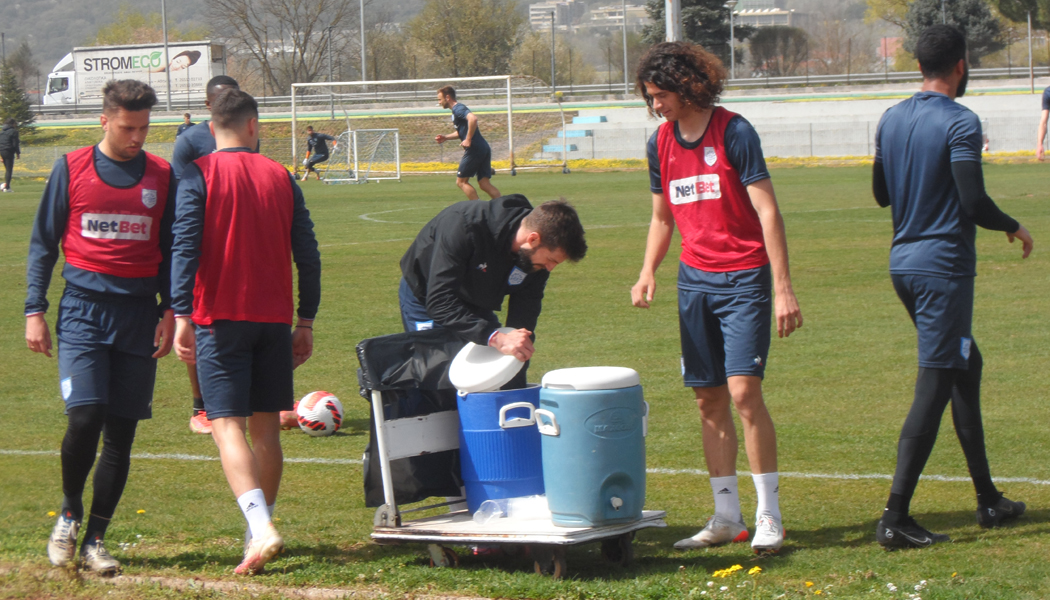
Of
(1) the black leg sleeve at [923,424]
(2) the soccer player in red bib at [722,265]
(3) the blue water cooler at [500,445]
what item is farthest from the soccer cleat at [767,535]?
(3) the blue water cooler at [500,445]

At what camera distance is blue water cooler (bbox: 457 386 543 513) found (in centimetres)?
434

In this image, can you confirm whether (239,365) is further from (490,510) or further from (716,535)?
(716,535)

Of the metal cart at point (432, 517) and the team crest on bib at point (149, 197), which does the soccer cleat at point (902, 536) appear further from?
the team crest on bib at point (149, 197)

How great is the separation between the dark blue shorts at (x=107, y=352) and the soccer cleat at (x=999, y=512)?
3.49 m

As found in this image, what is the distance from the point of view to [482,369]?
4.30 meters

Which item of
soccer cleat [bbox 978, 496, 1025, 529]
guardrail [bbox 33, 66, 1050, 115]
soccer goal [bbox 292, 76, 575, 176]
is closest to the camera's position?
soccer cleat [bbox 978, 496, 1025, 529]

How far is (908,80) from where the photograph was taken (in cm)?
6281

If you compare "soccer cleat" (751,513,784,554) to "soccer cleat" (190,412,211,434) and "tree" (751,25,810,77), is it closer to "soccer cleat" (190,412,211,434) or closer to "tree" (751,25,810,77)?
"soccer cleat" (190,412,211,434)

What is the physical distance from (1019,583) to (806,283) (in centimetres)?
821

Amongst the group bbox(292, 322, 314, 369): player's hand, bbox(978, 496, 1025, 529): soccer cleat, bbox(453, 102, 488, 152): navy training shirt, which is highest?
bbox(453, 102, 488, 152): navy training shirt

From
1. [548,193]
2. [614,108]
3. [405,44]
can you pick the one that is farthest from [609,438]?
[405,44]

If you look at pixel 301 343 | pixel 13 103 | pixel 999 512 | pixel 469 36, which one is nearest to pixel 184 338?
pixel 301 343

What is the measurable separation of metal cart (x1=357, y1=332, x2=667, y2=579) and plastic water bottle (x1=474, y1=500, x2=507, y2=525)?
0.12 feet

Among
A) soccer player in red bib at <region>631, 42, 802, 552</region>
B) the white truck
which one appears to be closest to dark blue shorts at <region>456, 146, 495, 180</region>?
soccer player in red bib at <region>631, 42, 802, 552</region>
